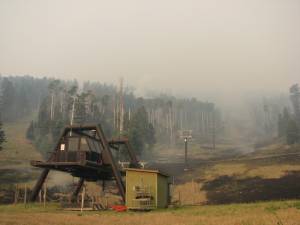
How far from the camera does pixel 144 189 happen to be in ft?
115

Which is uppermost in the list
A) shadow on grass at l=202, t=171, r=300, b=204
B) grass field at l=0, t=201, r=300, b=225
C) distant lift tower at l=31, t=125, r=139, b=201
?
distant lift tower at l=31, t=125, r=139, b=201

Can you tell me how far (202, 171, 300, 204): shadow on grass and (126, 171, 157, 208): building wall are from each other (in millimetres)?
15937

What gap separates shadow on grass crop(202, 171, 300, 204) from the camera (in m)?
47.2

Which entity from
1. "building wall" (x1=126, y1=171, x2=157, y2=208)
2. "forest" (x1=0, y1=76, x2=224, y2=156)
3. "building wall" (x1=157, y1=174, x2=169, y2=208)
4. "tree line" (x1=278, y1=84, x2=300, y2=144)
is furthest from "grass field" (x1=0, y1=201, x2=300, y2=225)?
"tree line" (x1=278, y1=84, x2=300, y2=144)

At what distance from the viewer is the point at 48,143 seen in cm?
9419

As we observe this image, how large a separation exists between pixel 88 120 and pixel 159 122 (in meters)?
56.6

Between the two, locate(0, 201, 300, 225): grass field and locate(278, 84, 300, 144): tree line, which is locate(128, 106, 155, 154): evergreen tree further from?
locate(0, 201, 300, 225): grass field

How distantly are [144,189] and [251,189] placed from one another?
24562 millimetres

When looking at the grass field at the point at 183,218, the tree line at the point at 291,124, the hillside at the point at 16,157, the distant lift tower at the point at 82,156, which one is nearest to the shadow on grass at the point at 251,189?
the distant lift tower at the point at 82,156

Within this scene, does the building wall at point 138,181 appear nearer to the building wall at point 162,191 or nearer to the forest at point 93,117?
the building wall at point 162,191

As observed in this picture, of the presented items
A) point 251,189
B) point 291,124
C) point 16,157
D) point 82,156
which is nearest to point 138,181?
point 82,156

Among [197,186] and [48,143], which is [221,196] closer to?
[197,186]

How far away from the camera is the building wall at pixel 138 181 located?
35.1m

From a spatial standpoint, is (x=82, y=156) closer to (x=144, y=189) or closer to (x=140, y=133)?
(x=144, y=189)
